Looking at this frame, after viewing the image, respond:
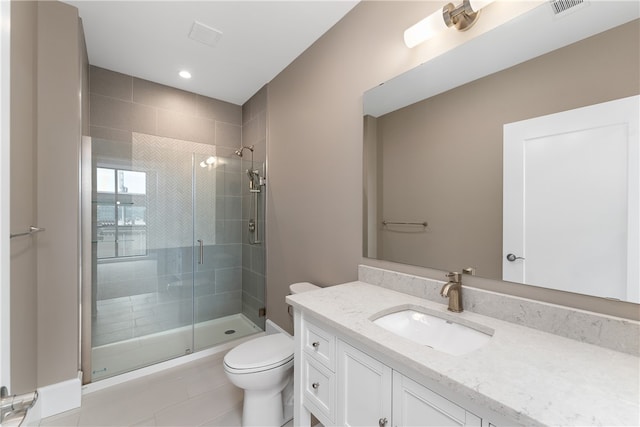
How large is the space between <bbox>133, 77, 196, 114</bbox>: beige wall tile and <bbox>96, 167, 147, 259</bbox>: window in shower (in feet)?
2.79

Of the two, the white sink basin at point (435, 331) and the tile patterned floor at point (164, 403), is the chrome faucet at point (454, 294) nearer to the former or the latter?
the white sink basin at point (435, 331)

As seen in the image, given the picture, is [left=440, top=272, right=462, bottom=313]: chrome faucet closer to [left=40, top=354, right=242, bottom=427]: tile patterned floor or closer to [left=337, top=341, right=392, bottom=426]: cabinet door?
[left=337, top=341, right=392, bottom=426]: cabinet door

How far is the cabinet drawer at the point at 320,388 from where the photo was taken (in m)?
1.07

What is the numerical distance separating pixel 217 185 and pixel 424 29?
2.25 m

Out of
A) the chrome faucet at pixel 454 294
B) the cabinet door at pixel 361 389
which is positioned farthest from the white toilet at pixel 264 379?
the chrome faucet at pixel 454 294

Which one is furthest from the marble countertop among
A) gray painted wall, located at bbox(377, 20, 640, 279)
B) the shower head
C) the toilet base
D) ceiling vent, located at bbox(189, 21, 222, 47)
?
the shower head

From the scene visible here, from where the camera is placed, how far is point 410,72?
1350 millimetres

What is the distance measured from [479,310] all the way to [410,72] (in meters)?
1.17

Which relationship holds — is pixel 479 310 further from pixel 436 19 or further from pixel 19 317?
pixel 19 317

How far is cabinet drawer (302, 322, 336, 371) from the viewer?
107cm

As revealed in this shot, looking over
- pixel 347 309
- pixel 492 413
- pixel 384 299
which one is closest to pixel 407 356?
pixel 492 413

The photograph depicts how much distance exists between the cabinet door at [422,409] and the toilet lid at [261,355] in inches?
32.7

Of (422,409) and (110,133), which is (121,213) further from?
(422,409)

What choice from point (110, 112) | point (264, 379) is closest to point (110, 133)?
point (110, 112)
